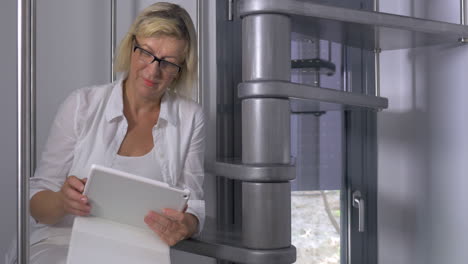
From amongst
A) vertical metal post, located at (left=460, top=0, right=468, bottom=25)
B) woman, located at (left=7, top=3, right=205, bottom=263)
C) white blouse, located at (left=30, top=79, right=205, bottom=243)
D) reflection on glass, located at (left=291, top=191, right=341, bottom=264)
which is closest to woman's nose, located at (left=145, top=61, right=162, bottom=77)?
woman, located at (left=7, top=3, right=205, bottom=263)

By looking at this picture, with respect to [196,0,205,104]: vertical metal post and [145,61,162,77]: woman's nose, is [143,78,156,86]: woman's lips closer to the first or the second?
[145,61,162,77]: woman's nose

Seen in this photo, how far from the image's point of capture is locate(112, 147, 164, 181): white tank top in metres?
1.48

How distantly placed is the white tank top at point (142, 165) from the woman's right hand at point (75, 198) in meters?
0.30

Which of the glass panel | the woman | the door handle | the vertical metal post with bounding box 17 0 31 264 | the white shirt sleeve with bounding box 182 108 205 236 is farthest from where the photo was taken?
the door handle

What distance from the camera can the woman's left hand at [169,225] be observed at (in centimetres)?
119

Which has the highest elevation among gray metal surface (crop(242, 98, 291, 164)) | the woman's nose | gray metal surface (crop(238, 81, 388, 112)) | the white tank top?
the woman's nose

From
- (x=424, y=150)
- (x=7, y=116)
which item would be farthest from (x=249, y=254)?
(x=424, y=150)

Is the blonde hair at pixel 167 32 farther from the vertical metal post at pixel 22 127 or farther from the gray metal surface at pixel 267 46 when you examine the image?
the vertical metal post at pixel 22 127

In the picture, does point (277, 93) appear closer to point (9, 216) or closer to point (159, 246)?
point (159, 246)

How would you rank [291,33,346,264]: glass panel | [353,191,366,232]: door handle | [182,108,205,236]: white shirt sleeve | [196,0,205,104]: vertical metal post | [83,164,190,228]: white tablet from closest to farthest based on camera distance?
[83,164,190,228]: white tablet < [182,108,205,236]: white shirt sleeve < [196,0,205,104]: vertical metal post < [291,33,346,264]: glass panel < [353,191,366,232]: door handle

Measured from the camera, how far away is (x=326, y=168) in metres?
2.03

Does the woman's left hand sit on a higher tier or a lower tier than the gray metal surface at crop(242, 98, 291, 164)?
lower

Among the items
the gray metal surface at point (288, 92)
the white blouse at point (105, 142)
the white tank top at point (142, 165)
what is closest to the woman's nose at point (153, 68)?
the white blouse at point (105, 142)

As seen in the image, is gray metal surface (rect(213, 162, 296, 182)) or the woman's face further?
the woman's face
